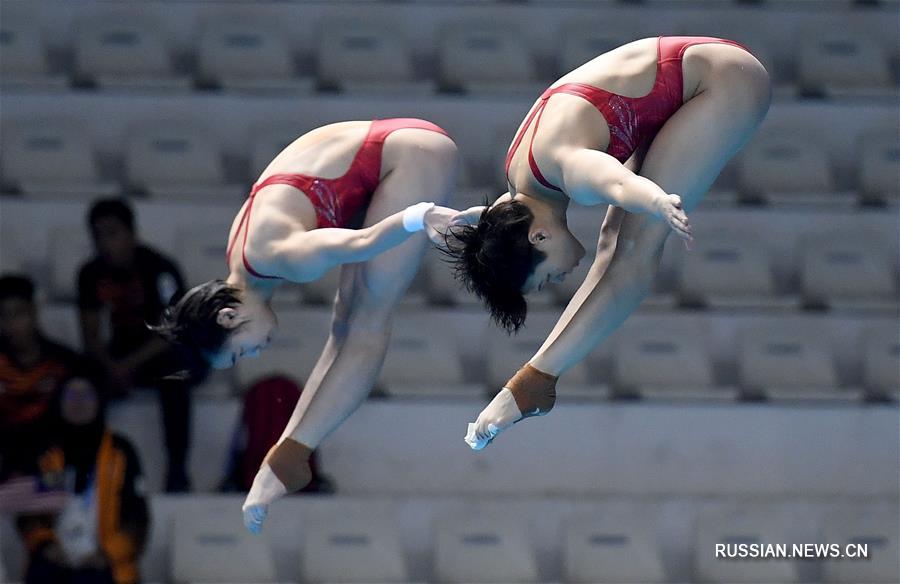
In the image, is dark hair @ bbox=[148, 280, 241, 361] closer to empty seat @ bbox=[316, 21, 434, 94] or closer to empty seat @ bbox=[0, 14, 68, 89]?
empty seat @ bbox=[316, 21, 434, 94]

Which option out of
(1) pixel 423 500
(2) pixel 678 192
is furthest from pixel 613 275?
(1) pixel 423 500

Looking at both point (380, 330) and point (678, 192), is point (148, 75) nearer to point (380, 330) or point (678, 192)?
point (380, 330)

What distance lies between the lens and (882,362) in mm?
7172

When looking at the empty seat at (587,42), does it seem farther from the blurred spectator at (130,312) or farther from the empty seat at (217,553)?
the empty seat at (217,553)

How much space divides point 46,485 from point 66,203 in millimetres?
1685

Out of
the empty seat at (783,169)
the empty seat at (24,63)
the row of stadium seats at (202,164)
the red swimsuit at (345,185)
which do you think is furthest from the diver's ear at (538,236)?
the empty seat at (24,63)

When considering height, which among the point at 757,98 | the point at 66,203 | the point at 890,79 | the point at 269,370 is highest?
the point at 757,98

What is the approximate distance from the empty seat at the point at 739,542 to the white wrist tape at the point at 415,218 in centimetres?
283

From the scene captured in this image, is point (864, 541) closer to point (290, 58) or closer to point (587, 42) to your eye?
point (587, 42)

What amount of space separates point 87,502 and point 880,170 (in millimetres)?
4232

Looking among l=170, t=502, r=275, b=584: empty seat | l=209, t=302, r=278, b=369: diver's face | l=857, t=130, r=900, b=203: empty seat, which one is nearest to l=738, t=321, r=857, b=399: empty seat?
l=857, t=130, r=900, b=203: empty seat

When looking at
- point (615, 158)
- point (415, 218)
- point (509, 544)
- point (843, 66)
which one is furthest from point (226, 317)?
point (843, 66)

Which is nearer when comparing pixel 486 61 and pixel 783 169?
pixel 783 169

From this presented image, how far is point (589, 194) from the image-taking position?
13.3ft
